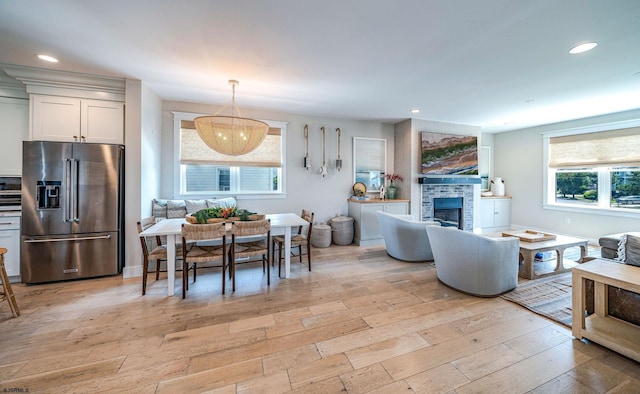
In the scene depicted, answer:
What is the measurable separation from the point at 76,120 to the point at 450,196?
6862 mm

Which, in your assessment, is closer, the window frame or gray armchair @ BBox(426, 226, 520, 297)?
gray armchair @ BBox(426, 226, 520, 297)

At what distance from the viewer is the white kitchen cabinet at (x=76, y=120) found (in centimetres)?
310

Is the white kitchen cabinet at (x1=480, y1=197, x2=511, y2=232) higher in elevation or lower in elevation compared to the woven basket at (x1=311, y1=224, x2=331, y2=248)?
higher

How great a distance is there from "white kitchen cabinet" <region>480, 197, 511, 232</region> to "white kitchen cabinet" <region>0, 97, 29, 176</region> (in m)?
8.77

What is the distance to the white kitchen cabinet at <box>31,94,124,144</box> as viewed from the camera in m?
3.10

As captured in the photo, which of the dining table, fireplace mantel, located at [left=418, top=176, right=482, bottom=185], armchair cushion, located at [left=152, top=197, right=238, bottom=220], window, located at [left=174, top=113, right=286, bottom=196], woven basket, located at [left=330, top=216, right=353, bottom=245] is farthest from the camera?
fireplace mantel, located at [left=418, top=176, right=482, bottom=185]

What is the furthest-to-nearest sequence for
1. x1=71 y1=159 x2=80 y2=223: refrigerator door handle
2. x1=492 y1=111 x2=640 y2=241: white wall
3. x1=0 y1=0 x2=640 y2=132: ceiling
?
x1=492 y1=111 x2=640 y2=241: white wall
x1=71 y1=159 x2=80 y2=223: refrigerator door handle
x1=0 y1=0 x2=640 y2=132: ceiling

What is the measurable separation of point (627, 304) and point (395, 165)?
13.6ft

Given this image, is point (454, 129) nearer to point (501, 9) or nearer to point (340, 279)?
point (501, 9)

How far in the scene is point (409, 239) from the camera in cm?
379

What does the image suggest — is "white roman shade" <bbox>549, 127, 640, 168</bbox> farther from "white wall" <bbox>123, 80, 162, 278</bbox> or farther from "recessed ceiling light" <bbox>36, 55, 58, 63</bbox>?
"recessed ceiling light" <bbox>36, 55, 58, 63</bbox>

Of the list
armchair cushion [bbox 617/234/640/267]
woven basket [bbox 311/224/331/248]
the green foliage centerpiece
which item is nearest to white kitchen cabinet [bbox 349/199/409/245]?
woven basket [bbox 311/224/331/248]

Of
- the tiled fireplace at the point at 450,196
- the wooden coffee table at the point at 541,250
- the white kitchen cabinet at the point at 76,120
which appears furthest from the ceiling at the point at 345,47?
the wooden coffee table at the point at 541,250

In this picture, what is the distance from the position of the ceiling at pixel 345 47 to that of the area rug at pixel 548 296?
8.64 ft
